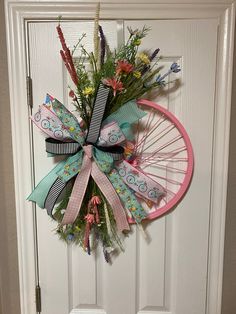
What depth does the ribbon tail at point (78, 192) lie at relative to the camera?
124 centimetres

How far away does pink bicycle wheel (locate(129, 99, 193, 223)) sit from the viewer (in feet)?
4.41

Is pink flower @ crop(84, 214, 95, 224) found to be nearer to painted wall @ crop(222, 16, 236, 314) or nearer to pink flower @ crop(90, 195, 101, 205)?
pink flower @ crop(90, 195, 101, 205)

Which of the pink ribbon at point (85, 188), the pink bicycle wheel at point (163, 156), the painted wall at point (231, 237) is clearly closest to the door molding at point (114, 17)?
the painted wall at point (231, 237)

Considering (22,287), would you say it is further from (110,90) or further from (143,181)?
(110,90)

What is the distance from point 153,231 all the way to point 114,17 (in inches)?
34.6

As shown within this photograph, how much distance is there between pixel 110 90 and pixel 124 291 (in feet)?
2.84

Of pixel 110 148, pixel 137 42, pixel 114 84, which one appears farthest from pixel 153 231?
pixel 137 42

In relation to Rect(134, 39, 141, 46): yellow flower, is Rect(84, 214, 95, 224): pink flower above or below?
below

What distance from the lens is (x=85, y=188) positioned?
4.09 ft

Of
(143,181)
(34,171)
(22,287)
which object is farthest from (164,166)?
(22,287)

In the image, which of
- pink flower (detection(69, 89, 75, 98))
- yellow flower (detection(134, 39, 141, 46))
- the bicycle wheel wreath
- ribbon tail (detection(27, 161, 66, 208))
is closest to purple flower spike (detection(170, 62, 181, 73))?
the bicycle wheel wreath

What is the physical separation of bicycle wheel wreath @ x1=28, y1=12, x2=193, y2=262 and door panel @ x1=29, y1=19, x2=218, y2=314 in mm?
63

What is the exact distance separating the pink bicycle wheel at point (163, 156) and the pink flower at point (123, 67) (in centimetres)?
19

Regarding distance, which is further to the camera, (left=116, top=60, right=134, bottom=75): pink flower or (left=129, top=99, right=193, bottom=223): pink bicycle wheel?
(left=129, top=99, right=193, bottom=223): pink bicycle wheel
